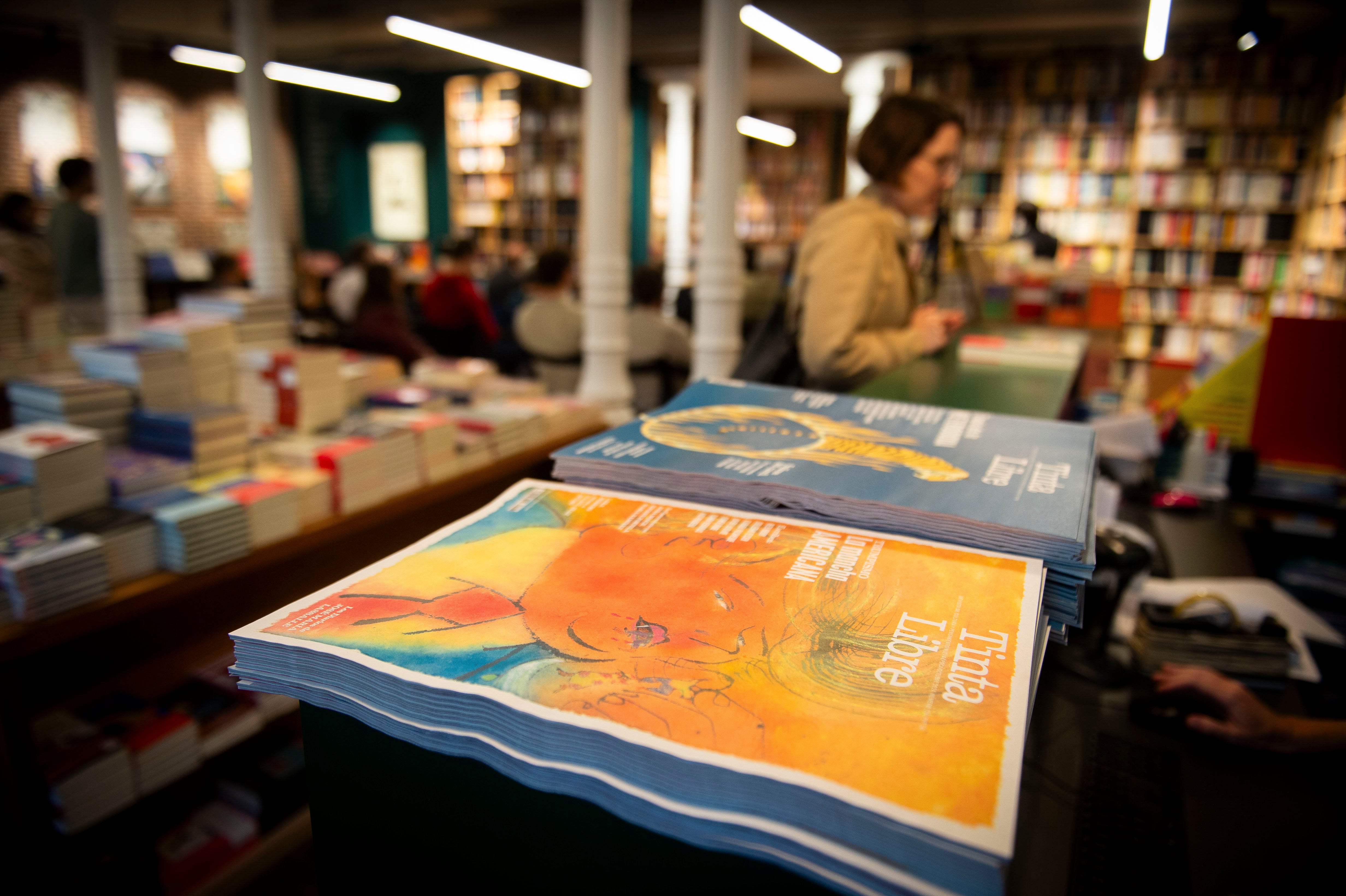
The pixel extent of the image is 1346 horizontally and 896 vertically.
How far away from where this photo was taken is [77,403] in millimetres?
1881

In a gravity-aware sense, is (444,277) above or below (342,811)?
above

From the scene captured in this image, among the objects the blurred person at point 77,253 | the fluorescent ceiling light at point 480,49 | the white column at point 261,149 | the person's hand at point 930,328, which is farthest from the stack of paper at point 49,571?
the blurred person at point 77,253

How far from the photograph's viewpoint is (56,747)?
1.74 meters

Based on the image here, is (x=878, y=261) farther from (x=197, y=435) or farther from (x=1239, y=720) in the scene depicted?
(x=197, y=435)

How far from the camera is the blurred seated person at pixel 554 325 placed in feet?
14.9

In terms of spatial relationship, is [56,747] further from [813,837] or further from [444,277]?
[444,277]

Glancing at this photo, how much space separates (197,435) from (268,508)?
28 cm

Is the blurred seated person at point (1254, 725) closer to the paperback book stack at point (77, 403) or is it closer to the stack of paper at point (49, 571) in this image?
the stack of paper at point (49, 571)

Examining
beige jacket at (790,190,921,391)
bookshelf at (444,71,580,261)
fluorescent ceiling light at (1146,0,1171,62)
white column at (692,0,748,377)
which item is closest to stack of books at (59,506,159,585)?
beige jacket at (790,190,921,391)

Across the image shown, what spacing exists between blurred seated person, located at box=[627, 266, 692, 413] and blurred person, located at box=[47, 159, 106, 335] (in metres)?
3.62

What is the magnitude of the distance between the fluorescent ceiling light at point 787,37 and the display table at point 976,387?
249 cm

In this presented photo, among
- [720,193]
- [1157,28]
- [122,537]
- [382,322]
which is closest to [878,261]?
[1157,28]

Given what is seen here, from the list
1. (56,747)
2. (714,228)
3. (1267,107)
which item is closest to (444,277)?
(714,228)

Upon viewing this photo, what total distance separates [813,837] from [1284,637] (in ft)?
5.17
